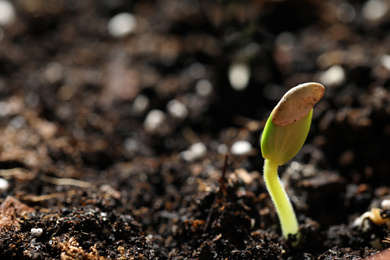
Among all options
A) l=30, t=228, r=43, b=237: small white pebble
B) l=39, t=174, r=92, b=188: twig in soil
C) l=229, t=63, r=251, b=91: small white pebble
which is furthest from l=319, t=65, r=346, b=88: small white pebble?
l=30, t=228, r=43, b=237: small white pebble

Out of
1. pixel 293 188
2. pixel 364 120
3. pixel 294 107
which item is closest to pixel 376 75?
pixel 364 120

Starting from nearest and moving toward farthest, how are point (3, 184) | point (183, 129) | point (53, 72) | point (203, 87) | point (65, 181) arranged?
point (3, 184), point (65, 181), point (183, 129), point (203, 87), point (53, 72)

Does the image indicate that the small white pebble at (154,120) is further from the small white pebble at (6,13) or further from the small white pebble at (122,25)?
the small white pebble at (6,13)

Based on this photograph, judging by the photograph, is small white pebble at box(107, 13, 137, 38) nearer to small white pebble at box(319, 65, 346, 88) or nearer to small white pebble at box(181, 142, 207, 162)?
small white pebble at box(181, 142, 207, 162)

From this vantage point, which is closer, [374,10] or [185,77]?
[185,77]

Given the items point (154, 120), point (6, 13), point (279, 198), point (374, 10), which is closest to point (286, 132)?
point (279, 198)

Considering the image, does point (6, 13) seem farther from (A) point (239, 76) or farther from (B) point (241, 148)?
(B) point (241, 148)

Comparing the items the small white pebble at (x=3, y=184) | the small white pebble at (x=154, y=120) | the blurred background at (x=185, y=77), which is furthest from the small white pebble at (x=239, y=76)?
the small white pebble at (x=3, y=184)
